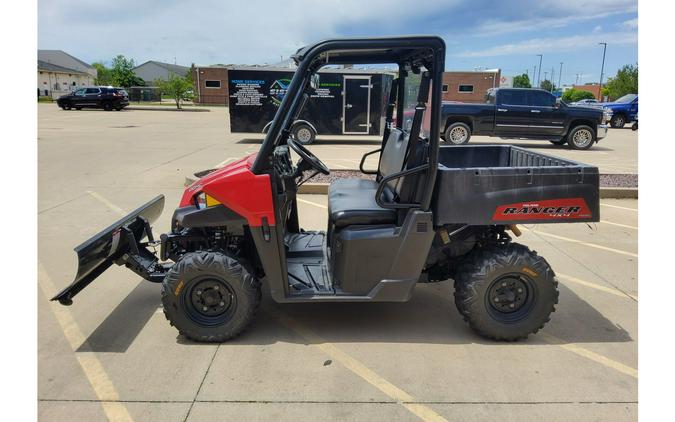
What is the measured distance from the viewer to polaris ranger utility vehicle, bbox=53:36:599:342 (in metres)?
3.29

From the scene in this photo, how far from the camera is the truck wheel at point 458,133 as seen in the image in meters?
15.7

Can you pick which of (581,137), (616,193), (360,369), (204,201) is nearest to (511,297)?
(360,369)

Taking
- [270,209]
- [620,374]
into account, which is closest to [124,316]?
[270,209]

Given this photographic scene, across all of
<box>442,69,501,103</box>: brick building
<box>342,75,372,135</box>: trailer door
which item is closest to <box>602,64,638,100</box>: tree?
<box>442,69,501,103</box>: brick building

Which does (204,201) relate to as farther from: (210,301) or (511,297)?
(511,297)

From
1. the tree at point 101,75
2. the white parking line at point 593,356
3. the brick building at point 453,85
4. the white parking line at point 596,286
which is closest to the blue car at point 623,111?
the brick building at point 453,85

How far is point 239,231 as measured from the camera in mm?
3566

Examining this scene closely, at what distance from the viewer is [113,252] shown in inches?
146

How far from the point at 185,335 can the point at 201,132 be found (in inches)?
717

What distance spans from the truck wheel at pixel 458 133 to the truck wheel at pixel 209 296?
13480mm

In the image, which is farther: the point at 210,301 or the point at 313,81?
the point at 313,81

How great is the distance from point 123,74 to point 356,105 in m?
59.4

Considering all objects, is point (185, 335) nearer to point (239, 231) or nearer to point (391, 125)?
point (239, 231)

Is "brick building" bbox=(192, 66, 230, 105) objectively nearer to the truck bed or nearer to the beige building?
the beige building
